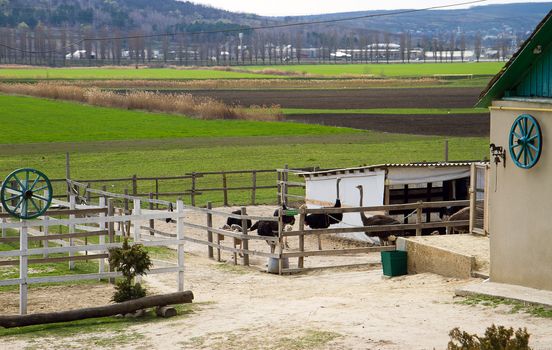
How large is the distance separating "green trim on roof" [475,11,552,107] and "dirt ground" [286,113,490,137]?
39.2 metres

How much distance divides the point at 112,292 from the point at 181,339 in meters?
3.84

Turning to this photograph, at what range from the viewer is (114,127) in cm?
5950

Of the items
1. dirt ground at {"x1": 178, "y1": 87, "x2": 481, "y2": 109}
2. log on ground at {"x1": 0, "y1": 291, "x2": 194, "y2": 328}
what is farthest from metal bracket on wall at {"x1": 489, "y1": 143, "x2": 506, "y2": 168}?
dirt ground at {"x1": 178, "y1": 87, "x2": 481, "y2": 109}

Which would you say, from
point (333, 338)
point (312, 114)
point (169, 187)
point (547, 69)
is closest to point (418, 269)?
point (547, 69)

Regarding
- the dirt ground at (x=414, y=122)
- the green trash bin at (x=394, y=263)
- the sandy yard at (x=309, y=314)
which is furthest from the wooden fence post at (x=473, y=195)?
the dirt ground at (x=414, y=122)

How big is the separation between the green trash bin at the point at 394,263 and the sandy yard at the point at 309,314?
10.0 inches

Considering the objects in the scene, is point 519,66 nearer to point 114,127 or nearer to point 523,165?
point 523,165

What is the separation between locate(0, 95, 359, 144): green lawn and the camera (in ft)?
181

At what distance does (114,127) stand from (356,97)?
4194cm

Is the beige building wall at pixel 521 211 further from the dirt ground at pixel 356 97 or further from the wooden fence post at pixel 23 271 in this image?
the dirt ground at pixel 356 97

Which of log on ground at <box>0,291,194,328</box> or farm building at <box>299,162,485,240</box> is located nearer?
log on ground at <box>0,291,194,328</box>

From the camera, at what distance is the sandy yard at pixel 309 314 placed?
12.3 m

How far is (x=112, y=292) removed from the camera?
16422 mm

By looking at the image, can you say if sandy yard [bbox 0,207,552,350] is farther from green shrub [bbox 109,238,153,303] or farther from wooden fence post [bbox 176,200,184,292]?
green shrub [bbox 109,238,153,303]
